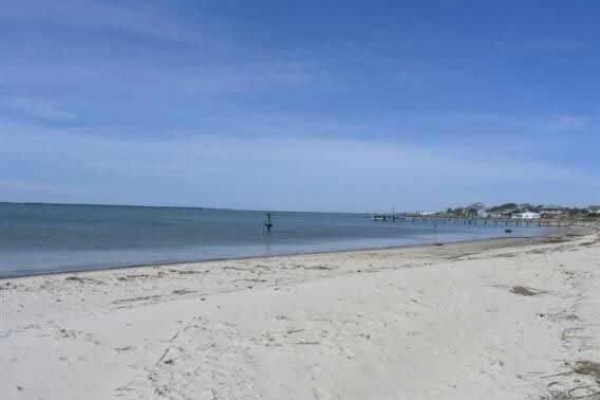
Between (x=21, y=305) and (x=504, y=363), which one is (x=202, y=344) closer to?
(x=504, y=363)

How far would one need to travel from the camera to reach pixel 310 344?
8125 mm

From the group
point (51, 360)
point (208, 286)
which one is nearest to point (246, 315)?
point (51, 360)

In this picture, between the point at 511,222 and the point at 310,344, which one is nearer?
the point at 310,344

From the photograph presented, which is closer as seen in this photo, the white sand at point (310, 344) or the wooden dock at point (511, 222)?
the white sand at point (310, 344)

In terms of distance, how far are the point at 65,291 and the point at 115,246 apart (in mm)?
20302

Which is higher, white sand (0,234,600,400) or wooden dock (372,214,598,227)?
wooden dock (372,214,598,227)

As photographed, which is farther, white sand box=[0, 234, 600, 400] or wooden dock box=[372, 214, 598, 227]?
wooden dock box=[372, 214, 598, 227]

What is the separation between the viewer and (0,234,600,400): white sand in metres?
6.59

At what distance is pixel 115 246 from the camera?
111 feet

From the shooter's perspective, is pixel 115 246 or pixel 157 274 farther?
pixel 115 246

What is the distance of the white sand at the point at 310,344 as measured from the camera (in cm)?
659

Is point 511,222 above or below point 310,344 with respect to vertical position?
above

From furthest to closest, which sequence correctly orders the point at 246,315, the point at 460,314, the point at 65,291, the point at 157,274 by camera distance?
the point at 157,274
the point at 65,291
the point at 460,314
the point at 246,315

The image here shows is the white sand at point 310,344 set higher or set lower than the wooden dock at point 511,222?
lower
